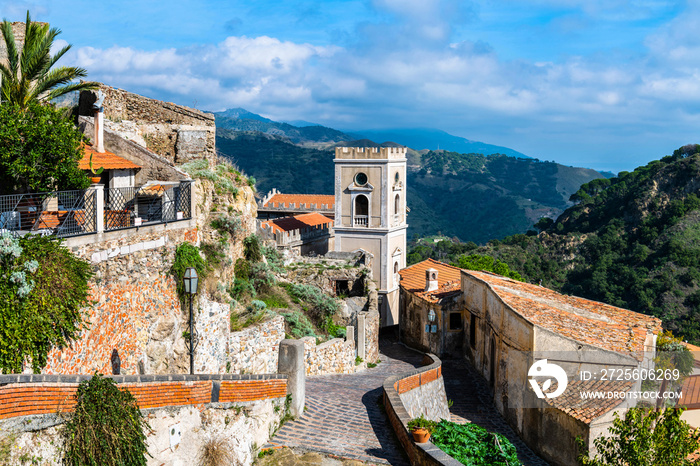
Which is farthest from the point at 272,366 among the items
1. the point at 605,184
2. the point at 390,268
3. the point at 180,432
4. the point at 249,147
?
the point at 249,147

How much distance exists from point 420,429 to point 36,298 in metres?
6.31

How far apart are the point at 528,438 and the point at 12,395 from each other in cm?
1409

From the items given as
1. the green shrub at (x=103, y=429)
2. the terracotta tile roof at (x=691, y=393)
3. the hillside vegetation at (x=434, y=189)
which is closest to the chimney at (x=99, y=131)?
the green shrub at (x=103, y=429)

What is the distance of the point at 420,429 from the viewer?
10.5 meters

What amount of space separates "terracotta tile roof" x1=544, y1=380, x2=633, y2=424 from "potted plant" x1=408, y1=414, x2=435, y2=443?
18.1 ft

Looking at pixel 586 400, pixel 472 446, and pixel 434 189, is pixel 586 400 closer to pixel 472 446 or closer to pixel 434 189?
pixel 472 446

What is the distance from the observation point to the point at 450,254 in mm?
82625

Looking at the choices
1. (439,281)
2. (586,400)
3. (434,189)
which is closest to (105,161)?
(586,400)

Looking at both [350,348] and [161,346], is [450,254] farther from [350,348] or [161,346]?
[161,346]

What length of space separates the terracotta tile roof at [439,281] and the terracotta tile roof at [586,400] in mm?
11801

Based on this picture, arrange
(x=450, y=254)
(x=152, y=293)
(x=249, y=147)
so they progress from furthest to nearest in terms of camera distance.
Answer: (x=249, y=147) < (x=450, y=254) < (x=152, y=293)

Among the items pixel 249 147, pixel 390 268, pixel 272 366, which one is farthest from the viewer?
pixel 249 147

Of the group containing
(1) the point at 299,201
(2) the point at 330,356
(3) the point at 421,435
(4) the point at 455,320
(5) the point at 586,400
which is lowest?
(4) the point at 455,320

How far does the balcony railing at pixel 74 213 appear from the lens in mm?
10641
